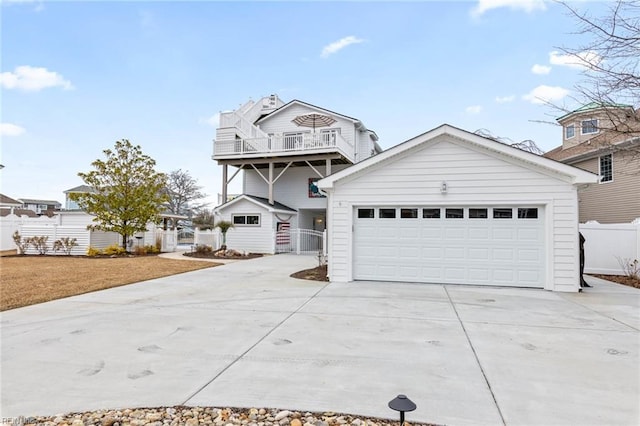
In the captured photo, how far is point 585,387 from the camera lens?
123 inches

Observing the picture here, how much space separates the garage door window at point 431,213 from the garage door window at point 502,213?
1360 mm

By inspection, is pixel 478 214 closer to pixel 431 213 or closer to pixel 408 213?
pixel 431 213

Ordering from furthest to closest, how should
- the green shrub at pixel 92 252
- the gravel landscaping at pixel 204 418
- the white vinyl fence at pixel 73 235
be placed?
the white vinyl fence at pixel 73 235 < the green shrub at pixel 92 252 < the gravel landscaping at pixel 204 418

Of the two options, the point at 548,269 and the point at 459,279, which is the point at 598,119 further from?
the point at 459,279

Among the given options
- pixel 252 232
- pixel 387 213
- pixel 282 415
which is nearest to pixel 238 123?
pixel 252 232

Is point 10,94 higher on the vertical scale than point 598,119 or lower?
higher

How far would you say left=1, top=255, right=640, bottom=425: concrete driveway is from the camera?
2848mm

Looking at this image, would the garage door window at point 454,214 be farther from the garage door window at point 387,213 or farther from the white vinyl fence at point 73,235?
the white vinyl fence at point 73,235

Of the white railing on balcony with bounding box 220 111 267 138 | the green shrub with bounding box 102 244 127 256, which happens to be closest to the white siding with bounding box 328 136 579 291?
the white railing on balcony with bounding box 220 111 267 138

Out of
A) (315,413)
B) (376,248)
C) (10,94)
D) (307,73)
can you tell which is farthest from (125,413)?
(307,73)

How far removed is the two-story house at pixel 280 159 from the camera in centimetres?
1897

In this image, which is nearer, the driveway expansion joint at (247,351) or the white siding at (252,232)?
the driveway expansion joint at (247,351)

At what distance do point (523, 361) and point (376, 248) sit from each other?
566 cm

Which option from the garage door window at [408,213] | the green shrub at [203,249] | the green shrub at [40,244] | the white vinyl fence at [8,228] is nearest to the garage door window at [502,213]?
the garage door window at [408,213]
